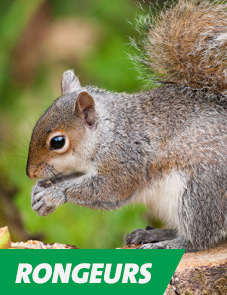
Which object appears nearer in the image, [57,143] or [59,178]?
[57,143]

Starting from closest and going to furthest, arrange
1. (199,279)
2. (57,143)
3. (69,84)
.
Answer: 1. (199,279)
2. (57,143)
3. (69,84)

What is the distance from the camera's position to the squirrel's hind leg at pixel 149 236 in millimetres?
2782

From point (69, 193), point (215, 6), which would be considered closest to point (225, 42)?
point (215, 6)

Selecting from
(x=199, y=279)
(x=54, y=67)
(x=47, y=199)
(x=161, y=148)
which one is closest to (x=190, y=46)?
(x=161, y=148)

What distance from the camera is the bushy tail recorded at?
2707 mm

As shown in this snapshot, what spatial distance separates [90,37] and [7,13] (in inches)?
30.2

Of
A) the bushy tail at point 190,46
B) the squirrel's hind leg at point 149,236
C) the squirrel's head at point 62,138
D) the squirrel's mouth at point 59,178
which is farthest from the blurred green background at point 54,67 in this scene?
the bushy tail at point 190,46

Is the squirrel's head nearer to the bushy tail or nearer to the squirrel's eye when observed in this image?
the squirrel's eye

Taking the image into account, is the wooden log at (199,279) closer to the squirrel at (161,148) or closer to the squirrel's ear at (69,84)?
the squirrel at (161,148)

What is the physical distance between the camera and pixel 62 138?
103 inches

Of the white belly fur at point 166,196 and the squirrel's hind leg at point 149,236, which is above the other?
the white belly fur at point 166,196

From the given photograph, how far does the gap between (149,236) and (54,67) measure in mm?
2956

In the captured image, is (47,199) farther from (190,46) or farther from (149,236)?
(190,46)

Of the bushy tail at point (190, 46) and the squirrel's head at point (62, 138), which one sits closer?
the squirrel's head at point (62, 138)
